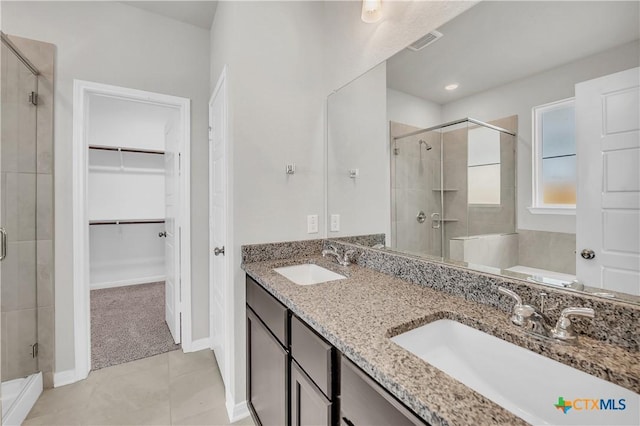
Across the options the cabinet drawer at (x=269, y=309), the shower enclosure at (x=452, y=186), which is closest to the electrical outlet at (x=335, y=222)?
the shower enclosure at (x=452, y=186)

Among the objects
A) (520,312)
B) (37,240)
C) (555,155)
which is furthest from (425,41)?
(37,240)

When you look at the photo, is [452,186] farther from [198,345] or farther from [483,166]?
[198,345]

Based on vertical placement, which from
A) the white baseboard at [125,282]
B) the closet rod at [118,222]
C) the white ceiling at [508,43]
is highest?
the white ceiling at [508,43]

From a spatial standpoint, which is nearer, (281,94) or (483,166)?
(483,166)

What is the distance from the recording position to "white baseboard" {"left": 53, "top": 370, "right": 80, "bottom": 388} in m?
1.91

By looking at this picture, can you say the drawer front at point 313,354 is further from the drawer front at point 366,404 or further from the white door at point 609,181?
the white door at point 609,181

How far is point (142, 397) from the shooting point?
1.79 meters

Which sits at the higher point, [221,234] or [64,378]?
[221,234]

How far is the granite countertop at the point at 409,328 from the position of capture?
1.73 ft

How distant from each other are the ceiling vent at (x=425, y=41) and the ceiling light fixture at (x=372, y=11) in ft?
1.05

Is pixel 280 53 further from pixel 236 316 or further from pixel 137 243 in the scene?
pixel 137 243

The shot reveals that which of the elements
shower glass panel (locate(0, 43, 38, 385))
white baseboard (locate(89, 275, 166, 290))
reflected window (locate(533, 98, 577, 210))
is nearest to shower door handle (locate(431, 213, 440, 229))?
A: reflected window (locate(533, 98, 577, 210))

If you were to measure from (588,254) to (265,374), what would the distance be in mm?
1366

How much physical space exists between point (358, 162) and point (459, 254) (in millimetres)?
901
